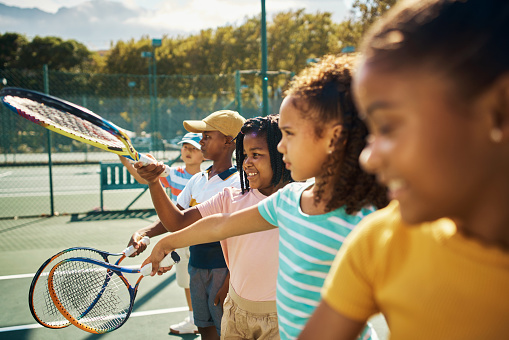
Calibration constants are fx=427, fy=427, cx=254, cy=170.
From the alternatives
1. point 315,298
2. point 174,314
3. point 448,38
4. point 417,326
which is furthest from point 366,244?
point 174,314

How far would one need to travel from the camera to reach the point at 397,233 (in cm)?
79

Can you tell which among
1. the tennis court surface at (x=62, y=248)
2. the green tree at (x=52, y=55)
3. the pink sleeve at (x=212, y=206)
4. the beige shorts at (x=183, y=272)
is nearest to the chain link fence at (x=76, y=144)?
the tennis court surface at (x=62, y=248)

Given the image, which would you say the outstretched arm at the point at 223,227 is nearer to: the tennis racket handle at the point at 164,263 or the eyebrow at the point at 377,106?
the tennis racket handle at the point at 164,263

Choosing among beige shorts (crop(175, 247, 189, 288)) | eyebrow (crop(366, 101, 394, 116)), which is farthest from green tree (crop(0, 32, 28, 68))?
eyebrow (crop(366, 101, 394, 116))

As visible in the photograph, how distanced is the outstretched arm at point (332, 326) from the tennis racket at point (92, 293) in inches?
70.1

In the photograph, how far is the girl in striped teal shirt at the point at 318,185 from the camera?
4.43 ft

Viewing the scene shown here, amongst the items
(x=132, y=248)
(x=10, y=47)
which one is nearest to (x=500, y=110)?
(x=132, y=248)

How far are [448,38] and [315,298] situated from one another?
96 cm

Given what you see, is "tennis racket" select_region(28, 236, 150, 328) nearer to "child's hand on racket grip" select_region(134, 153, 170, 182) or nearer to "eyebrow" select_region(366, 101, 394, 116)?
"child's hand on racket grip" select_region(134, 153, 170, 182)

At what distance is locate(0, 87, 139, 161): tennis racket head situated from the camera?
2.44 m

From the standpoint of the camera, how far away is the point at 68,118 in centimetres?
260

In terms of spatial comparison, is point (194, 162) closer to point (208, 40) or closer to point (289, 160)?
point (289, 160)

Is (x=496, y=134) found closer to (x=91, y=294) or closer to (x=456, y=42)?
(x=456, y=42)

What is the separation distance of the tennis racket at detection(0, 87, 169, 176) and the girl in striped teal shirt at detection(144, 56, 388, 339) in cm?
127
